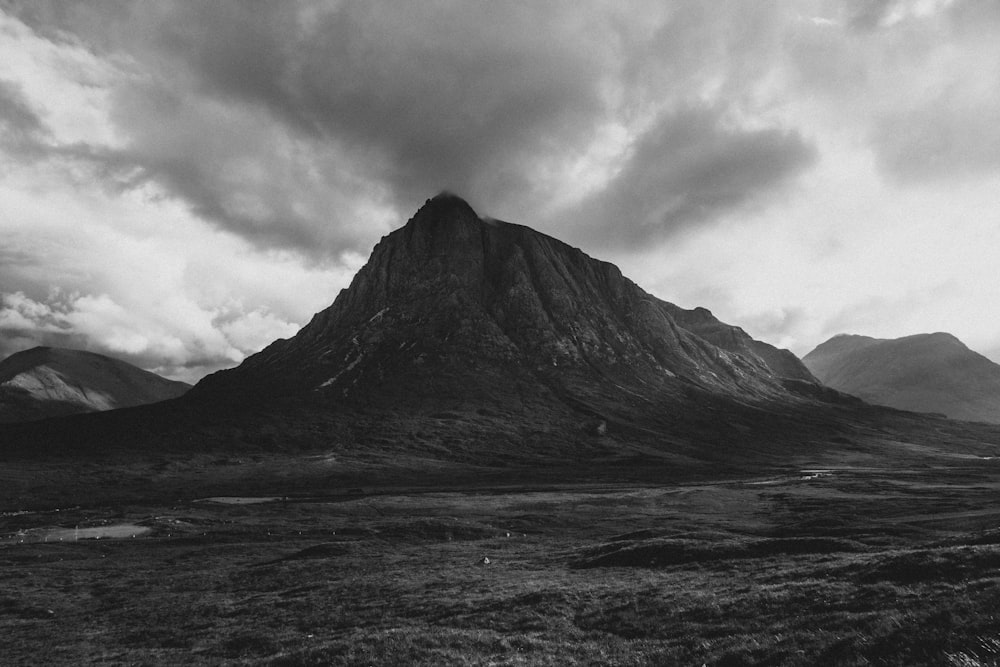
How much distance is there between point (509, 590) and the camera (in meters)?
43.2

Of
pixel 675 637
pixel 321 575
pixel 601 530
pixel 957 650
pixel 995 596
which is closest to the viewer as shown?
pixel 957 650

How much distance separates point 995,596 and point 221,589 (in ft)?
195

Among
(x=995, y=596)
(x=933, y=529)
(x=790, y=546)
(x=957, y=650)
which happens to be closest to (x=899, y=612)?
(x=995, y=596)

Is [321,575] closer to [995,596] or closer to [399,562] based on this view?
[399,562]

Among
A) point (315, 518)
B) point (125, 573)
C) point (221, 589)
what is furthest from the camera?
point (315, 518)

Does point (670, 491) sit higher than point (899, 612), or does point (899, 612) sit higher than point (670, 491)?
point (899, 612)

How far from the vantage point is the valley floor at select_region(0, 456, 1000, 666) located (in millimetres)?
24500

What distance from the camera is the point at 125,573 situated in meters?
67.4

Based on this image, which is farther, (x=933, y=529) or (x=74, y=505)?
(x=74, y=505)

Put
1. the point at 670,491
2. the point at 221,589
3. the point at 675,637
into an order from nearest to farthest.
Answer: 1. the point at 675,637
2. the point at 221,589
3. the point at 670,491

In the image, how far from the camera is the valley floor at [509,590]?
80.4 ft

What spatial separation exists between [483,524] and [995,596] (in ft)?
291

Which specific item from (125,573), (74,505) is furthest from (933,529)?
(74,505)

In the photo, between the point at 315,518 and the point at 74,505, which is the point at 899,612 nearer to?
the point at 315,518
